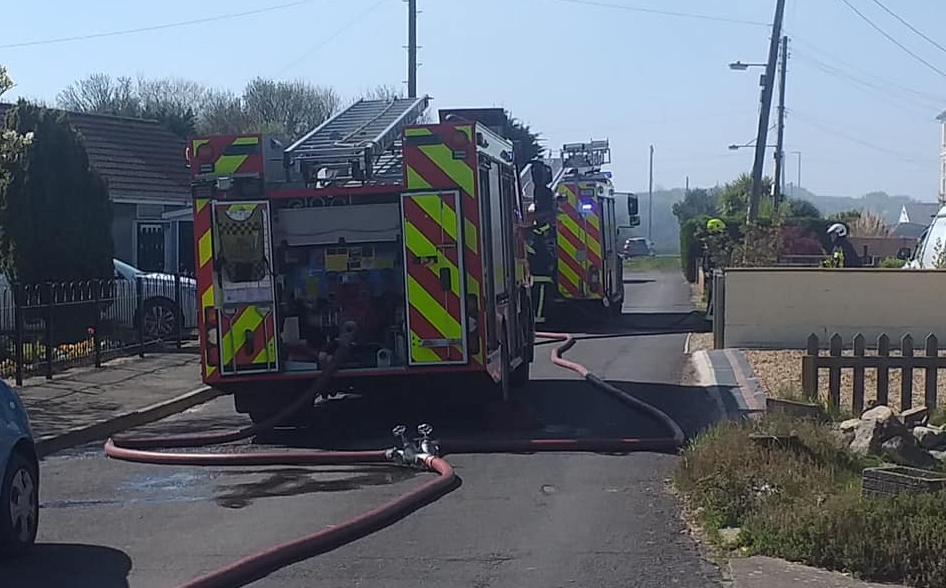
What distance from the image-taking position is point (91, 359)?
61.7 feet

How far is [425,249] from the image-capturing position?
12.4 meters

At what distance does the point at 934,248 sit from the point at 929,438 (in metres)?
16.6

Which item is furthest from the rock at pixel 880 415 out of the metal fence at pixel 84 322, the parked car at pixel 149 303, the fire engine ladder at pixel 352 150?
the parked car at pixel 149 303

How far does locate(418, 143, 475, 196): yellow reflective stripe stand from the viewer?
A: 40.4ft

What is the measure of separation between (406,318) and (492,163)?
6.50 ft

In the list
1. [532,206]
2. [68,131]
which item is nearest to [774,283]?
[532,206]

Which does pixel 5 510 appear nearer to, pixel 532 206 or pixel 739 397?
pixel 739 397

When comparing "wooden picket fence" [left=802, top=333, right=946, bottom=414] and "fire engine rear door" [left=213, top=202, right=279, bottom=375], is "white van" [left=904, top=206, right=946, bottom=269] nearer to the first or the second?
"wooden picket fence" [left=802, top=333, right=946, bottom=414]

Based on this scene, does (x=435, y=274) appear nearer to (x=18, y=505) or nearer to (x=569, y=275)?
(x=18, y=505)

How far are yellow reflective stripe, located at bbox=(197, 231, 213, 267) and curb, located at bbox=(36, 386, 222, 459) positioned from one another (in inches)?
82.6

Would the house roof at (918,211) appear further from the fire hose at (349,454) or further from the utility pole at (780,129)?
the fire hose at (349,454)

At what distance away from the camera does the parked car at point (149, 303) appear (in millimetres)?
20297

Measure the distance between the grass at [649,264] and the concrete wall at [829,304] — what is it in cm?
4515

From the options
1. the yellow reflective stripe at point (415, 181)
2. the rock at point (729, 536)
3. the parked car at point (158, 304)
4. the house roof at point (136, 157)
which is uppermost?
the house roof at point (136, 157)
